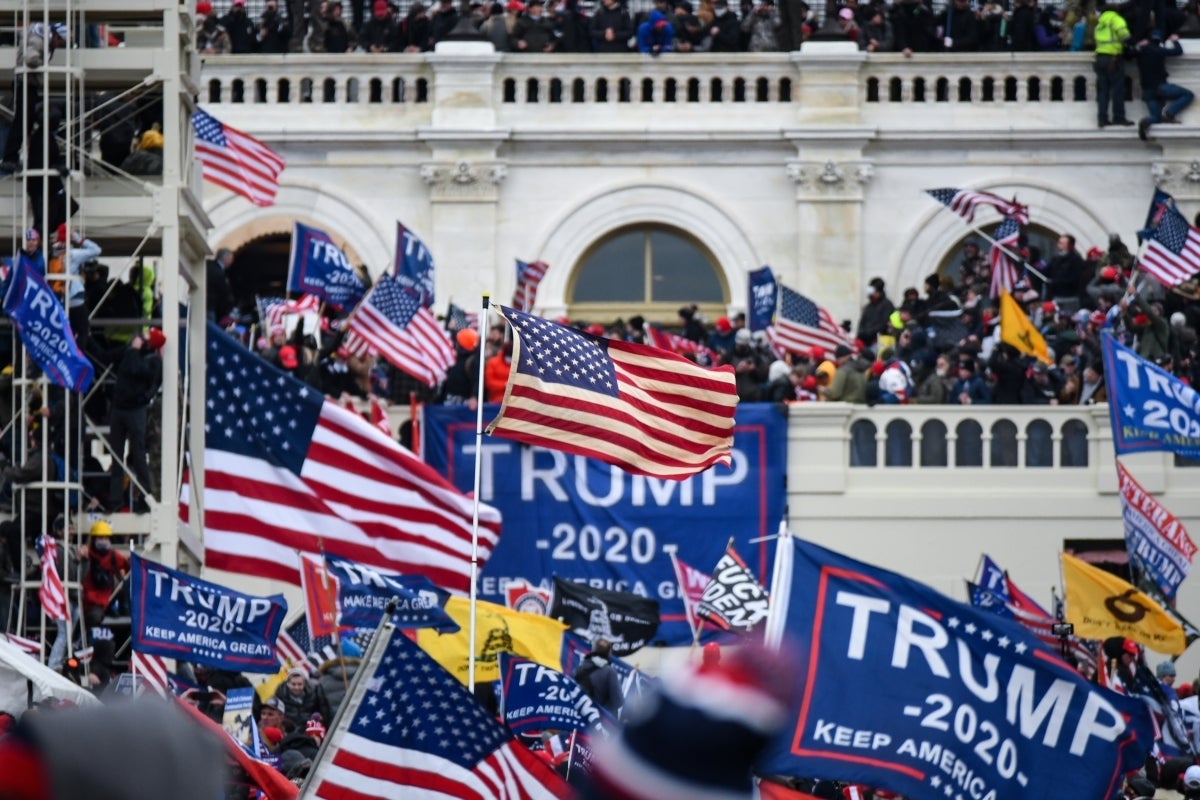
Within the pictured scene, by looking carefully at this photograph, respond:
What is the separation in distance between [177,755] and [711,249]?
33.6 metres

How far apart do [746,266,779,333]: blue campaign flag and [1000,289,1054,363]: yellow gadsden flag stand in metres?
3.70

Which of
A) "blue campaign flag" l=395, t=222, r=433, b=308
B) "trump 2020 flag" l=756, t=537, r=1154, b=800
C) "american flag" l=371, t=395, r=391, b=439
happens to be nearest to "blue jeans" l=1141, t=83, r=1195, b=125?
"blue campaign flag" l=395, t=222, r=433, b=308

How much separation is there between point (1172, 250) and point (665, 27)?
348 inches

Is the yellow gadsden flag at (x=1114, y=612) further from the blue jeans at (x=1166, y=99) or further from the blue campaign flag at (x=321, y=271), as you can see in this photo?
the blue jeans at (x=1166, y=99)

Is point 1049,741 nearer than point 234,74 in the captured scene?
Yes

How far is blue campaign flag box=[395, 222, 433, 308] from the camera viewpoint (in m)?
30.0

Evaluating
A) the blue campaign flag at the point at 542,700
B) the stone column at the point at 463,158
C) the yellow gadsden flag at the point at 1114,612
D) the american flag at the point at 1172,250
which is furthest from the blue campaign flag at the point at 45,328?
the stone column at the point at 463,158

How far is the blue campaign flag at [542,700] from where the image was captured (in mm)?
16984

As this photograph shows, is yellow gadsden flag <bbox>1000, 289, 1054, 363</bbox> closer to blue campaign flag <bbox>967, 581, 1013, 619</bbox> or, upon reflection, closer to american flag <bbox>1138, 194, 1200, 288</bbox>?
american flag <bbox>1138, 194, 1200, 288</bbox>

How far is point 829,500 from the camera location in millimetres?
29719

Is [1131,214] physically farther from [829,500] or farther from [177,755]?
[177,755]

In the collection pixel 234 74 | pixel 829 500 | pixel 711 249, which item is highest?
pixel 234 74

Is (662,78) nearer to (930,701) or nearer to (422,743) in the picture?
(930,701)

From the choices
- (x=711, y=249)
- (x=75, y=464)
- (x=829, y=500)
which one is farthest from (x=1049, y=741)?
(x=711, y=249)
